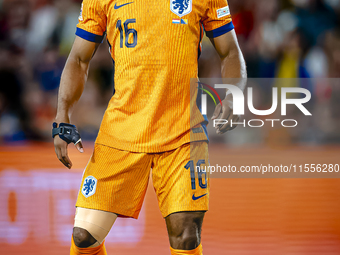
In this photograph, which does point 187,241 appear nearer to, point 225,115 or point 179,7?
point 225,115

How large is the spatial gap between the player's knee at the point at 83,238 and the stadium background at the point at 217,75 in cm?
193

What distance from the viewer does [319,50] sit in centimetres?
682

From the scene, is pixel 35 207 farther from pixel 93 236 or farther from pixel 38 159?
pixel 93 236

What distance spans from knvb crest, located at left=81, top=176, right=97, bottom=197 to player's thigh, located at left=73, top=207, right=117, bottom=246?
0.25 ft

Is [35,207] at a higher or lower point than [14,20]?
lower

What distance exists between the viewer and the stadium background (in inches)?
174

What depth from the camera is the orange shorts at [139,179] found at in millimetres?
2125

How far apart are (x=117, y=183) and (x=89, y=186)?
14 centimetres

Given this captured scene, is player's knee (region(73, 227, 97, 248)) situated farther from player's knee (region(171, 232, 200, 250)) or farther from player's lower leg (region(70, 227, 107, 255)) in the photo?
player's knee (region(171, 232, 200, 250))

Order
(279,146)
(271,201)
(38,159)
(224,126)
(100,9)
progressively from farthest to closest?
(279,146) → (38,159) → (271,201) → (100,9) → (224,126)

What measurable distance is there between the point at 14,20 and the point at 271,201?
4.87 m

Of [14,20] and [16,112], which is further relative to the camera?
[14,20]

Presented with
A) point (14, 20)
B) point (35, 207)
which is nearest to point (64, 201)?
point (35, 207)

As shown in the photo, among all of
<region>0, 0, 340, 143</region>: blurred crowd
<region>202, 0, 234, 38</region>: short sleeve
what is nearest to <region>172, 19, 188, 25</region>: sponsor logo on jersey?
<region>202, 0, 234, 38</region>: short sleeve
